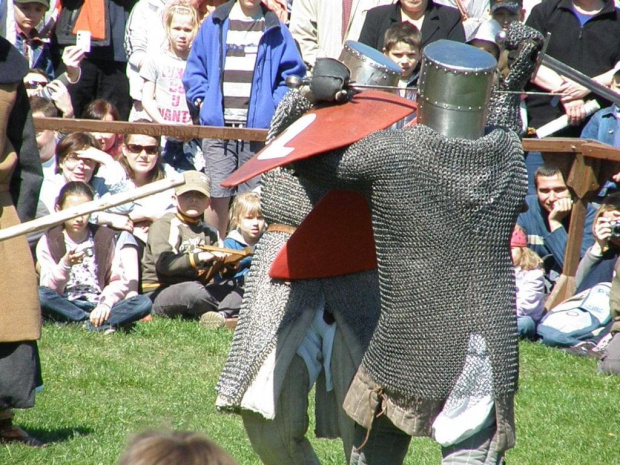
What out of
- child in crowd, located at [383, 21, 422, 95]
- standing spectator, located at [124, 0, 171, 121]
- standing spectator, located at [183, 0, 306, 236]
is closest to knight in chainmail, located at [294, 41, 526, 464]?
child in crowd, located at [383, 21, 422, 95]

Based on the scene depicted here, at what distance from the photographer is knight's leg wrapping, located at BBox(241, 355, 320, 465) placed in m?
3.83

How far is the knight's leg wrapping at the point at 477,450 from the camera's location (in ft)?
11.2

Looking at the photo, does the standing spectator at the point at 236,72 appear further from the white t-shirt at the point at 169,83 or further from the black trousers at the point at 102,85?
the black trousers at the point at 102,85

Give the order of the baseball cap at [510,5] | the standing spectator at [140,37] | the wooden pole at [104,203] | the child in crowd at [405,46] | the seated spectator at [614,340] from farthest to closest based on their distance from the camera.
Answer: the standing spectator at [140,37]
the baseball cap at [510,5]
the child in crowd at [405,46]
the seated spectator at [614,340]
the wooden pole at [104,203]

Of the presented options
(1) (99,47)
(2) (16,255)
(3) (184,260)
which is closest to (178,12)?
(1) (99,47)

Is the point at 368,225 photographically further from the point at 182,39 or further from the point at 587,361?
the point at 182,39

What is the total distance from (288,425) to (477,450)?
0.72 meters

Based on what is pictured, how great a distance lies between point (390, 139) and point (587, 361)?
12.7 feet

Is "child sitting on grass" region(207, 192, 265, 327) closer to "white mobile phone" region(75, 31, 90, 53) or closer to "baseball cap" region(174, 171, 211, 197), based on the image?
"baseball cap" region(174, 171, 211, 197)

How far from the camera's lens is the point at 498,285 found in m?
3.44

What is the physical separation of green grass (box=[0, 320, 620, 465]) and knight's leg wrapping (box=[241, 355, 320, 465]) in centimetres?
96

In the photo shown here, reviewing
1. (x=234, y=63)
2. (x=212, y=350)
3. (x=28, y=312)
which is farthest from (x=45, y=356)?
(x=234, y=63)

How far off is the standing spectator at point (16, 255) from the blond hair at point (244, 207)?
2691mm

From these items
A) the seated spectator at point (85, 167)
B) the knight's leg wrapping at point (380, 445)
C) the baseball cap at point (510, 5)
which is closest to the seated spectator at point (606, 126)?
the baseball cap at point (510, 5)
